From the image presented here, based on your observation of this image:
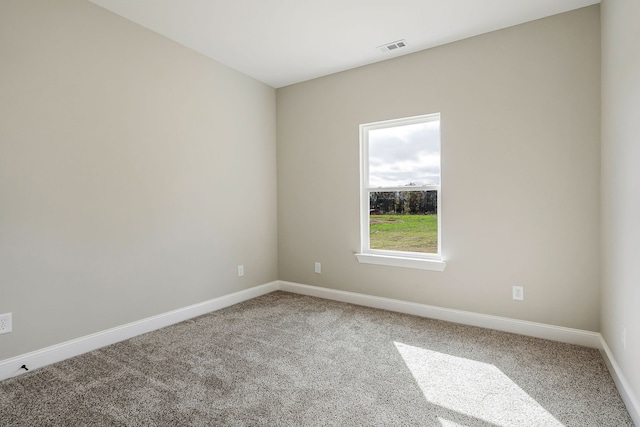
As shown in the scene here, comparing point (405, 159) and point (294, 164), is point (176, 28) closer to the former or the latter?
point (294, 164)

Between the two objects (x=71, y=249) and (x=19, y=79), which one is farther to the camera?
(x=71, y=249)

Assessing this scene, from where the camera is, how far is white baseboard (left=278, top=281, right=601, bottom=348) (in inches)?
101

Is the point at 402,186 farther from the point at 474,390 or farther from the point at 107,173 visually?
the point at 107,173

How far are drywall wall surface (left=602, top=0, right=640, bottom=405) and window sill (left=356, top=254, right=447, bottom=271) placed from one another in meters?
1.21

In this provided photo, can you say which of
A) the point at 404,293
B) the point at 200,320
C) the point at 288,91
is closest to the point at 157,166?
the point at 200,320

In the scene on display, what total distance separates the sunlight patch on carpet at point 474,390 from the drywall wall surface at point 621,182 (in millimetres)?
524

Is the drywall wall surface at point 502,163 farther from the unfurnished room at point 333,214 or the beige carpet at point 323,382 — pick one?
the beige carpet at point 323,382

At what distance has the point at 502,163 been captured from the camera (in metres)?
2.82

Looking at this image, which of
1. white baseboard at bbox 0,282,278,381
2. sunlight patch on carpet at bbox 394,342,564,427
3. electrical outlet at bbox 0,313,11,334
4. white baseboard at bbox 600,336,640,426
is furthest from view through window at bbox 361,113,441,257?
electrical outlet at bbox 0,313,11,334

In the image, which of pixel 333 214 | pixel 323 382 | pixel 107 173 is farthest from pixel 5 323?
pixel 333 214

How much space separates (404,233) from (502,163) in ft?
3.68

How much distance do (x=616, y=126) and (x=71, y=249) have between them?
3732mm

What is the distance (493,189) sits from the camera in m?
2.87

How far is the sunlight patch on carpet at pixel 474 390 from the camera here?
170 centimetres
